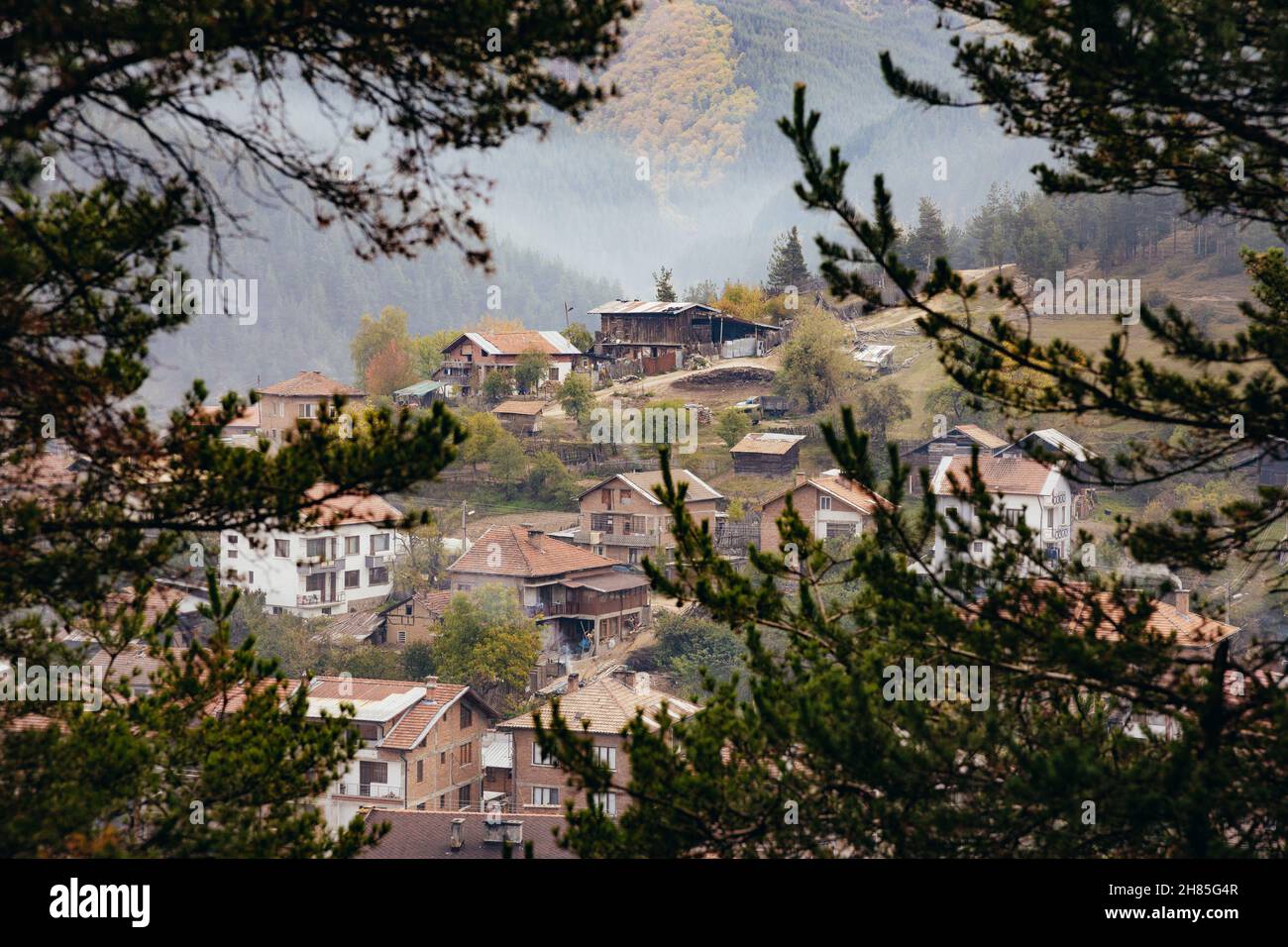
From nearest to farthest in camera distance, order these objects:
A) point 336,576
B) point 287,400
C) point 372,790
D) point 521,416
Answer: point 372,790 < point 336,576 < point 287,400 < point 521,416

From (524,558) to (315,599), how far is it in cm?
938

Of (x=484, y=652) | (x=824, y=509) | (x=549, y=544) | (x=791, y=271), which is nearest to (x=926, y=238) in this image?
(x=791, y=271)

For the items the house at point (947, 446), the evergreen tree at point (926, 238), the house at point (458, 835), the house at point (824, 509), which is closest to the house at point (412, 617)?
the house at point (824, 509)

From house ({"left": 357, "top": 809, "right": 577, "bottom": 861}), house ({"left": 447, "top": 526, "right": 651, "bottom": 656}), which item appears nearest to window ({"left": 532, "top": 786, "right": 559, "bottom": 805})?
house ({"left": 357, "top": 809, "right": 577, "bottom": 861})

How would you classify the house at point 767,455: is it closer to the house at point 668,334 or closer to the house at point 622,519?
the house at point 622,519

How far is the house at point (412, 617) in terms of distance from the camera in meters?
46.2

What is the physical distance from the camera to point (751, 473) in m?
61.7

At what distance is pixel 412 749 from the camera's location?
28.7m

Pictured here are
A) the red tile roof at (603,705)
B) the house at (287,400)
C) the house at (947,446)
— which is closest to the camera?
the red tile roof at (603,705)

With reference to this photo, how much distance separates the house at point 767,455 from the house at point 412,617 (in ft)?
63.1

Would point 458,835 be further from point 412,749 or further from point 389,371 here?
point 389,371

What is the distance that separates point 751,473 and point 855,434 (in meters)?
55.2
